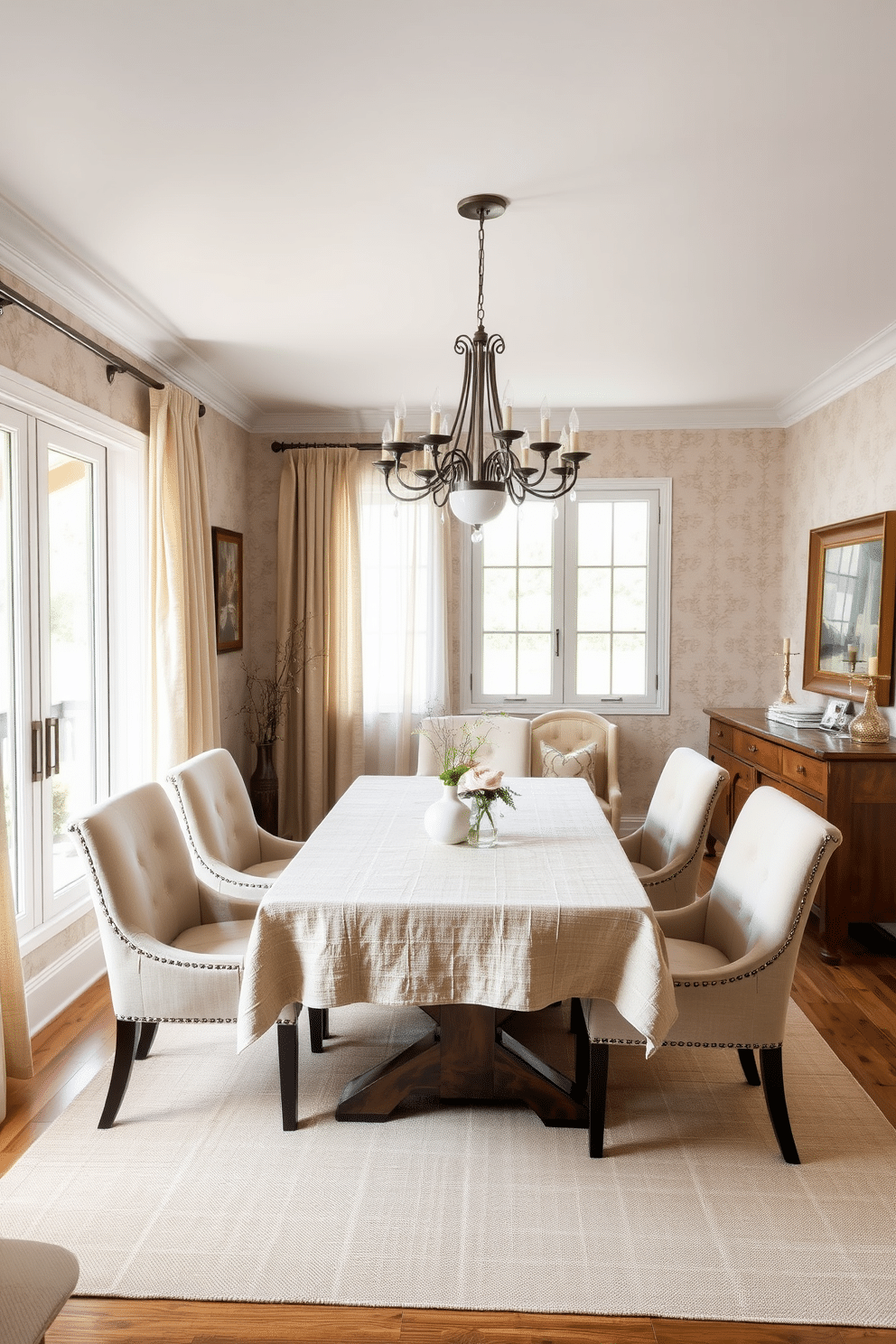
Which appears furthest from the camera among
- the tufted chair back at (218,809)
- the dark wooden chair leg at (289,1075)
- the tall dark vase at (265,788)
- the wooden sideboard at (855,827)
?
the tall dark vase at (265,788)

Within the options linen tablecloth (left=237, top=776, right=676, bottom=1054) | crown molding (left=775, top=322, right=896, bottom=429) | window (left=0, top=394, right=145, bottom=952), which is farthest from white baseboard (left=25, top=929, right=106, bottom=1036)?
crown molding (left=775, top=322, right=896, bottom=429)

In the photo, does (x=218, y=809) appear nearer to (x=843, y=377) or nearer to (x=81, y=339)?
(x=81, y=339)

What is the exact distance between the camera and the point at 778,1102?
2.37 metres

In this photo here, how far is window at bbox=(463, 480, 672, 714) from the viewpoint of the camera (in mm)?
5645

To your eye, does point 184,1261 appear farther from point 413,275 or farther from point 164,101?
point 413,275

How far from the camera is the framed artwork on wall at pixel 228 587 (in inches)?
199

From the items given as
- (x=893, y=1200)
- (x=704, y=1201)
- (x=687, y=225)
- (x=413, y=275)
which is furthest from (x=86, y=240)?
(x=893, y=1200)

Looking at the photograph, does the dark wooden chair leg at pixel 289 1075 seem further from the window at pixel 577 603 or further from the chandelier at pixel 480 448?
the window at pixel 577 603

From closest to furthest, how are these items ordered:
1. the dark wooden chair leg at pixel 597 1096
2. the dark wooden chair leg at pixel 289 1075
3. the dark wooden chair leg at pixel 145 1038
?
the dark wooden chair leg at pixel 597 1096 < the dark wooden chair leg at pixel 289 1075 < the dark wooden chair leg at pixel 145 1038

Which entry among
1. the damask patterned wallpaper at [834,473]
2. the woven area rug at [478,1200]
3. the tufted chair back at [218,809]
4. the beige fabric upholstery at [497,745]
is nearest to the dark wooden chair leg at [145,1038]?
the woven area rug at [478,1200]

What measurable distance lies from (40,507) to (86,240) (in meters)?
0.90

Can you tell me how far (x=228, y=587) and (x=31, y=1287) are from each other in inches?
166

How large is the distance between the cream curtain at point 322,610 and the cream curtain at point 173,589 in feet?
4.33

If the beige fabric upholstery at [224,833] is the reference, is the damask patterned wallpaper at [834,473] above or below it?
above
